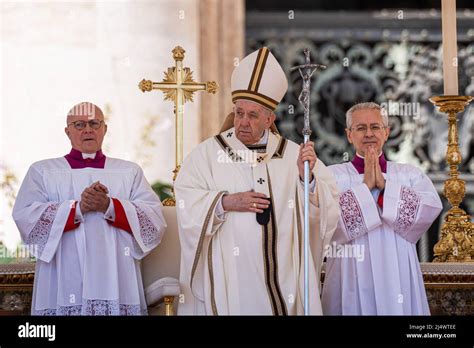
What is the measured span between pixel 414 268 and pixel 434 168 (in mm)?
5028

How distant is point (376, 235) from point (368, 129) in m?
0.55

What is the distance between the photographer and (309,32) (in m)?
12.6

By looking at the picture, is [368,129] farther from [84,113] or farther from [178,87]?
[84,113]

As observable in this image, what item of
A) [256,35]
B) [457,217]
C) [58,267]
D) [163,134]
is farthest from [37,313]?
[256,35]

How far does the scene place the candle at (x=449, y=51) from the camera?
779 cm

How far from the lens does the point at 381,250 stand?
24.8ft

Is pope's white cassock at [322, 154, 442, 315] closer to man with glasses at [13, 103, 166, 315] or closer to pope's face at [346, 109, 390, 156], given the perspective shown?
pope's face at [346, 109, 390, 156]

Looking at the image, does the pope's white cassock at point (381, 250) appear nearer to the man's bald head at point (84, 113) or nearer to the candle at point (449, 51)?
the candle at point (449, 51)

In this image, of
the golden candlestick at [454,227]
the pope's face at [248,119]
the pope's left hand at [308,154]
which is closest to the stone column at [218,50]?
the golden candlestick at [454,227]

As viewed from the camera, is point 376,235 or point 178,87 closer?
point 376,235

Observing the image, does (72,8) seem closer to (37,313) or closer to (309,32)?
(309,32)

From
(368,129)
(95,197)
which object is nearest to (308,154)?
(368,129)

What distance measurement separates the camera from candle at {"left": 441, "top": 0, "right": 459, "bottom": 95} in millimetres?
7790

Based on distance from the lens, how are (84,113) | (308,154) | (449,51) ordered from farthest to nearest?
(449,51) → (84,113) → (308,154)
